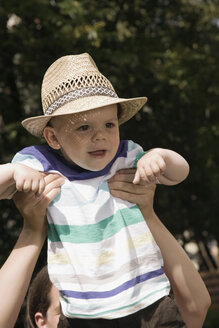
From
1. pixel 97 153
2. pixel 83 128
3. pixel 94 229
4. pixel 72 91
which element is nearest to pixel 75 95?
pixel 72 91

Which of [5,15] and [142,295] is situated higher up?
[5,15]

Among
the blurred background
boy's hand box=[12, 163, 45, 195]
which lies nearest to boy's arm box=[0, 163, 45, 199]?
boy's hand box=[12, 163, 45, 195]

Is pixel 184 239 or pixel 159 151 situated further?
pixel 184 239

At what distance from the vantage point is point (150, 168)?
2291 mm

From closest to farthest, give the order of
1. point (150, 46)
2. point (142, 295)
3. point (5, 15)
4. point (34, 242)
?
point (142, 295) < point (34, 242) < point (5, 15) < point (150, 46)

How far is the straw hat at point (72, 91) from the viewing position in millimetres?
2320

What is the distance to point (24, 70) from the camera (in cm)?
645

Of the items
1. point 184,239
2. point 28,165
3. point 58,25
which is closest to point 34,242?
point 28,165

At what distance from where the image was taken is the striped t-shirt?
223cm

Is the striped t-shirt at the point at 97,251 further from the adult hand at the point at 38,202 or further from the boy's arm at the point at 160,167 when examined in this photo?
the boy's arm at the point at 160,167

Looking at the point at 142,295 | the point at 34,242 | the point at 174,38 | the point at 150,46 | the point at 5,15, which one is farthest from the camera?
the point at 174,38

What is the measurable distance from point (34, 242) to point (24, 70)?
168 inches

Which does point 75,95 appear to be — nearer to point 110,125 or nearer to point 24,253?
point 110,125

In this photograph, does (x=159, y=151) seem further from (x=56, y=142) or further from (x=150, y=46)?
(x=150, y=46)
